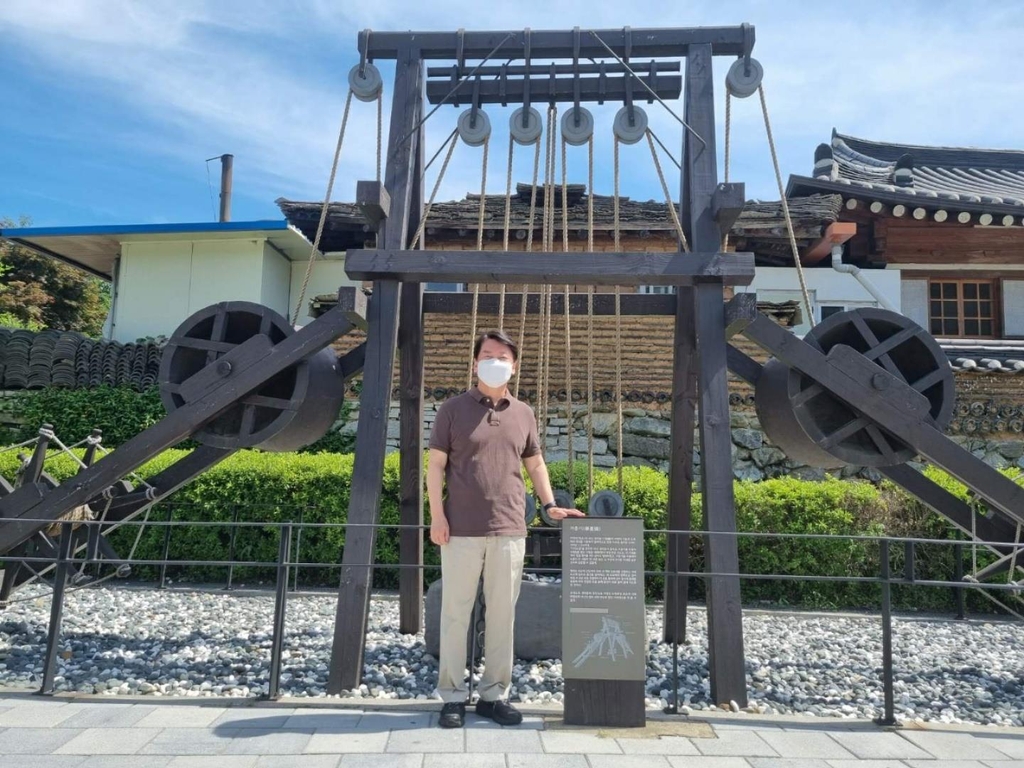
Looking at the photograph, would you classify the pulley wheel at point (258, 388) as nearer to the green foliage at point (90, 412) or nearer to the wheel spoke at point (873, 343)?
the wheel spoke at point (873, 343)

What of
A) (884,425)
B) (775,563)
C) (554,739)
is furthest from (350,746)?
(775,563)

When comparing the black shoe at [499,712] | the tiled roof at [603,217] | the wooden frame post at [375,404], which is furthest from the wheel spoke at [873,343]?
the tiled roof at [603,217]

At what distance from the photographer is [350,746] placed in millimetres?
2990

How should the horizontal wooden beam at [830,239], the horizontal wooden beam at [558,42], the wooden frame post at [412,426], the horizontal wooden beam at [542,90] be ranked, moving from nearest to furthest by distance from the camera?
the horizontal wooden beam at [558,42], the horizontal wooden beam at [542,90], the wooden frame post at [412,426], the horizontal wooden beam at [830,239]

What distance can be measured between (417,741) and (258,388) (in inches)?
91.7

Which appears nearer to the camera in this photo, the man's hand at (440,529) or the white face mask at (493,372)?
the man's hand at (440,529)

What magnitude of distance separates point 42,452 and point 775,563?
6424mm

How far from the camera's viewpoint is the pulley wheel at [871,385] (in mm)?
4145

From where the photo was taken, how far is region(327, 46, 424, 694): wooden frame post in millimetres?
3875

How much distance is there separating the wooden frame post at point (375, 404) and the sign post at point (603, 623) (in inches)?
44.5

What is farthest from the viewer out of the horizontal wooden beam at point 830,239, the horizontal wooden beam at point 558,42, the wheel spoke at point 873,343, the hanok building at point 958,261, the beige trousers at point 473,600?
the horizontal wooden beam at point 830,239

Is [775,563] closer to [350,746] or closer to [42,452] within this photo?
[350,746]

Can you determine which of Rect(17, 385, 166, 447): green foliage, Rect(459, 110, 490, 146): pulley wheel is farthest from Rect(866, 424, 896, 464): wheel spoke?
Rect(17, 385, 166, 447): green foliage

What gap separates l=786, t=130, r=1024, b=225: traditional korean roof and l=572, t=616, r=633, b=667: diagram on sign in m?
9.89
